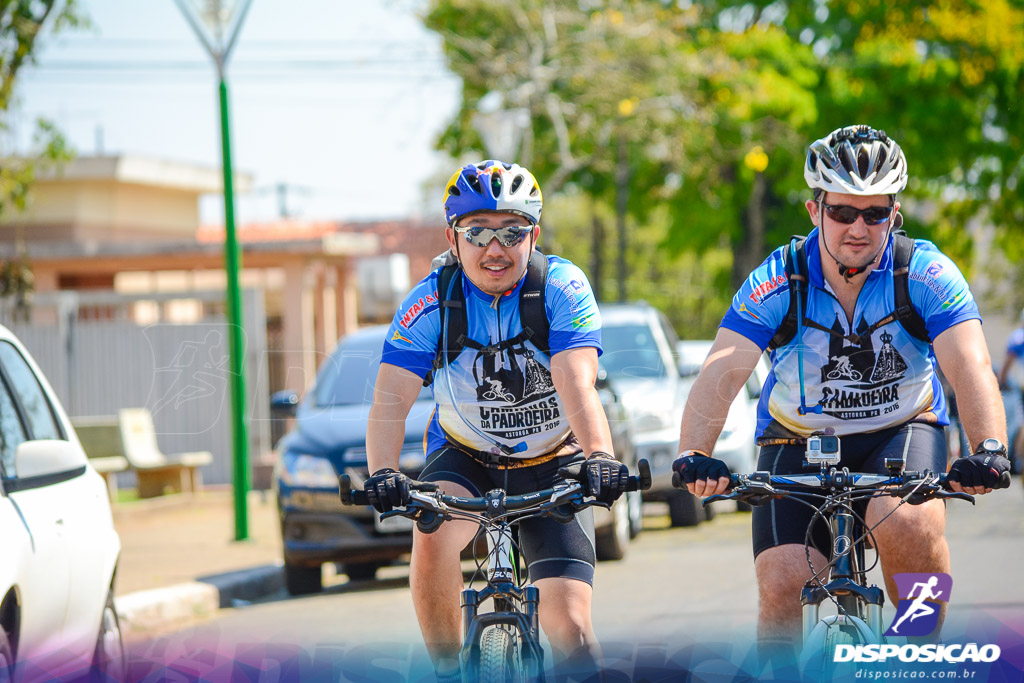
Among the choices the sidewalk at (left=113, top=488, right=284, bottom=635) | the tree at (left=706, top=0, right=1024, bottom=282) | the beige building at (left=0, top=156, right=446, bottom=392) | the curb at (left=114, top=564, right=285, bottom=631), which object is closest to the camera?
the curb at (left=114, top=564, right=285, bottom=631)

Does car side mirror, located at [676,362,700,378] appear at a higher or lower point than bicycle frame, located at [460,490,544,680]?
higher

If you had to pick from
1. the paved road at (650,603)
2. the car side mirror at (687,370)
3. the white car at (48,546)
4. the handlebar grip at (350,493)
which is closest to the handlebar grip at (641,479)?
the handlebar grip at (350,493)

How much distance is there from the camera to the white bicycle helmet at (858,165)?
4273 millimetres

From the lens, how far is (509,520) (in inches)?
159

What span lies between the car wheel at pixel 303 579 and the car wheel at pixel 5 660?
16.9 ft

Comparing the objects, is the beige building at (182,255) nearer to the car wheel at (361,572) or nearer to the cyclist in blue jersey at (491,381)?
the car wheel at (361,572)

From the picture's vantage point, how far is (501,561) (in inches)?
156

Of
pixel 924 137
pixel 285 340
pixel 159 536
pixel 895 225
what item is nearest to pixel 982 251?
pixel 924 137

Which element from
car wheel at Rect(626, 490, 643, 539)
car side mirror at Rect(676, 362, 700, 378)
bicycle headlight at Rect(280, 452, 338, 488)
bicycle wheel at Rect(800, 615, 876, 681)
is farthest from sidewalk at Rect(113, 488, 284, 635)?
bicycle wheel at Rect(800, 615, 876, 681)

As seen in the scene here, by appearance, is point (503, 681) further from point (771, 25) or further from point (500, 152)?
point (771, 25)

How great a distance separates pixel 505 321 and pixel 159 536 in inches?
371

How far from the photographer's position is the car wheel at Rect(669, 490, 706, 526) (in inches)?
504

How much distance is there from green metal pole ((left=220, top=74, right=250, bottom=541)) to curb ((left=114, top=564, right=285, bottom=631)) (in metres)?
1.51

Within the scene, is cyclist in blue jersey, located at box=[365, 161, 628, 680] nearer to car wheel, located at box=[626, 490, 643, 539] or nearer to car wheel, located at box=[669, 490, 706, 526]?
car wheel, located at box=[626, 490, 643, 539]
